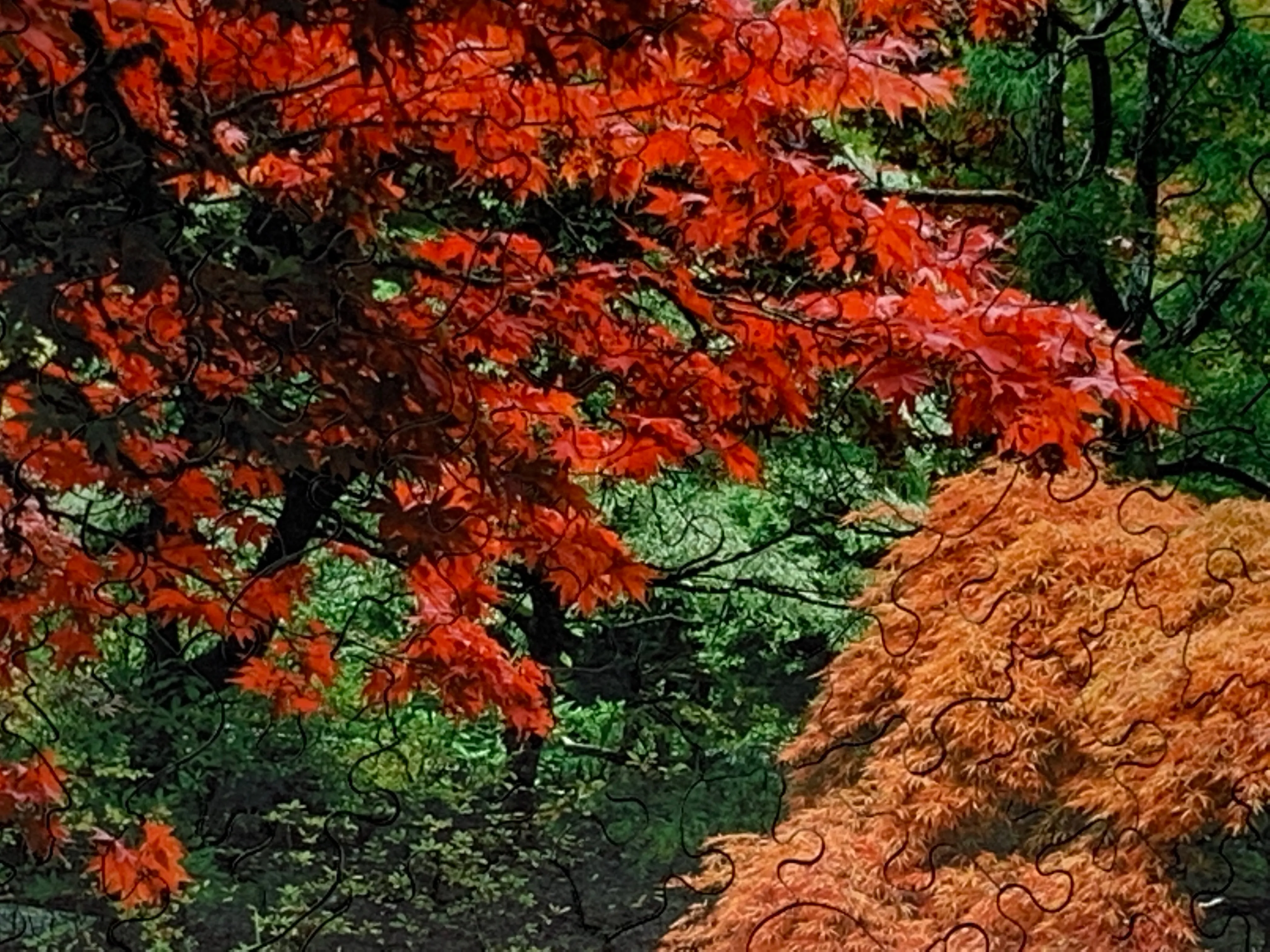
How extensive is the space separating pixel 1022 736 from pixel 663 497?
0.88ft

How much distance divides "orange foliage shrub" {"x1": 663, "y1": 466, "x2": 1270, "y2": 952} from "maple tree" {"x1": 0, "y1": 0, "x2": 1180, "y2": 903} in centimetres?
8

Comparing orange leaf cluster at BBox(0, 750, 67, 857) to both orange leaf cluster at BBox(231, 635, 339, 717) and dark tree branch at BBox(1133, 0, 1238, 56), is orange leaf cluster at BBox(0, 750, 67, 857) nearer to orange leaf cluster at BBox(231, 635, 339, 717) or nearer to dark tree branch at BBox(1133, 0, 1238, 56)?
orange leaf cluster at BBox(231, 635, 339, 717)

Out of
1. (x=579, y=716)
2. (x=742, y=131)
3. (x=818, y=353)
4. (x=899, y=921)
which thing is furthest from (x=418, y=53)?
(x=899, y=921)

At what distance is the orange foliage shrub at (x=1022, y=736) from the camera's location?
0.94 m

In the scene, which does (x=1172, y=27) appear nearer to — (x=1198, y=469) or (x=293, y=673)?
(x=1198, y=469)

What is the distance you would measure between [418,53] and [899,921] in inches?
23.8

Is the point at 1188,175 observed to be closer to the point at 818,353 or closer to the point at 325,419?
the point at 818,353

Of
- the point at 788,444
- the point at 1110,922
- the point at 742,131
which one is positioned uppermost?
the point at 742,131

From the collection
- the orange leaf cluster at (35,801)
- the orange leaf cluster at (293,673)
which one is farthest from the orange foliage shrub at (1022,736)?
the orange leaf cluster at (35,801)

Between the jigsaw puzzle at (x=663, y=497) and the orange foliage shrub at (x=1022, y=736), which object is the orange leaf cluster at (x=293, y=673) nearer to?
the jigsaw puzzle at (x=663, y=497)

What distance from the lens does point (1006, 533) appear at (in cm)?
96

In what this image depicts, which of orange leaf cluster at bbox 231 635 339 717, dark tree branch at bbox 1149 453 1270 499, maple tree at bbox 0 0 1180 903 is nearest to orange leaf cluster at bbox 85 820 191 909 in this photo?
maple tree at bbox 0 0 1180 903

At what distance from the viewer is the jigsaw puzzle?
93cm

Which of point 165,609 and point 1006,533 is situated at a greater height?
point 165,609
